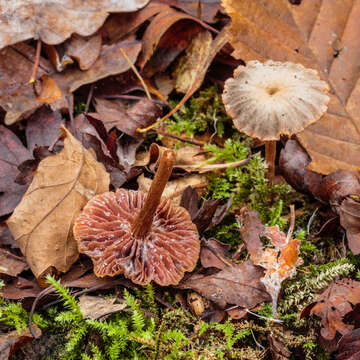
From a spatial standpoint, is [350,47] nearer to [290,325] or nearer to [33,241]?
[290,325]

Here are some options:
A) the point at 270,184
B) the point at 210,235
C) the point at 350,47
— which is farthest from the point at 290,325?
the point at 350,47

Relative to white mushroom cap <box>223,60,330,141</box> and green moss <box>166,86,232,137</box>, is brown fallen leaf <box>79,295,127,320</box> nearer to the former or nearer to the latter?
white mushroom cap <box>223,60,330,141</box>

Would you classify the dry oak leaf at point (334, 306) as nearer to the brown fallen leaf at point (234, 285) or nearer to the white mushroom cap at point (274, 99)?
the brown fallen leaf at point (234, 285)

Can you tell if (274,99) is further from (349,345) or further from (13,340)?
(13,340)

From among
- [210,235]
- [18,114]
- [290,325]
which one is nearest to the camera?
[290,325]

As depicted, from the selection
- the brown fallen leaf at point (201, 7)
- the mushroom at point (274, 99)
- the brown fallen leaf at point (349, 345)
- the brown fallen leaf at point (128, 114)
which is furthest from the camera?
the brown fallen leaf at point (201, 7)

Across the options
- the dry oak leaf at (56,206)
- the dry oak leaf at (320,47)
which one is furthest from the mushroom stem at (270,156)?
the dry oak leaf at (56,206)

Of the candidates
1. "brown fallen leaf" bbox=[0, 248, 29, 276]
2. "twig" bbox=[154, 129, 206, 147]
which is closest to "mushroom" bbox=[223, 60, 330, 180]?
"twig" bbox=[154, 129, 206, 147]
